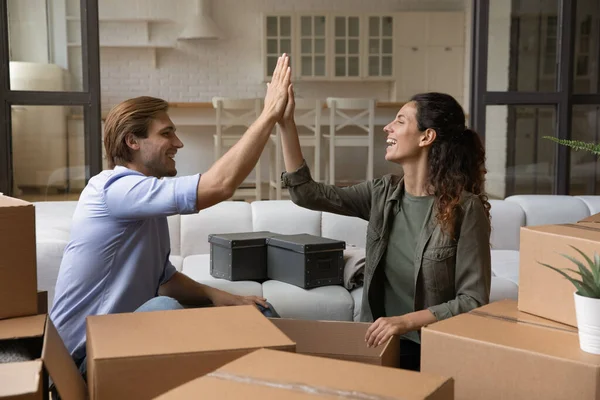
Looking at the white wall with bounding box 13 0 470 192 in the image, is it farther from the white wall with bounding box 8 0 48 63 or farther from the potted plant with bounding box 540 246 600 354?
the potted plant with bounding box 540 246 600 354

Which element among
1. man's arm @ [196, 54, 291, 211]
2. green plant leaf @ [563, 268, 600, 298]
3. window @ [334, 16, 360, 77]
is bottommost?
green plant leaf @ [563, 268, 600, 298]

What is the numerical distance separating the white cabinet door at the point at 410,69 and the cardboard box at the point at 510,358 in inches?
281

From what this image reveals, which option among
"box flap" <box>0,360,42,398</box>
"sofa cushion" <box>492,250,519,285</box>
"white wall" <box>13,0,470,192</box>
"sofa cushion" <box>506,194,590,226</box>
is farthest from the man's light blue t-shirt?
"white wall" <box>13,0,470,192</box>

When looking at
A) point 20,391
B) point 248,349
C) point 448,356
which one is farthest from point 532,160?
point 20,391

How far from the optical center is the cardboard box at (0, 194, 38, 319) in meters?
1.33

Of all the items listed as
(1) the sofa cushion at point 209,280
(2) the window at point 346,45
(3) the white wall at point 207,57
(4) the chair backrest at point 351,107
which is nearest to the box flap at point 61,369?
(1) the sofa cushion at point 209,280

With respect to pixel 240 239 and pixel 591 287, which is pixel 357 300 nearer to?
pixel 240 239

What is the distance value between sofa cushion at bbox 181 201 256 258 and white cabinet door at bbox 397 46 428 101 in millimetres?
5356

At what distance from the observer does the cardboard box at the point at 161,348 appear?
1.13m

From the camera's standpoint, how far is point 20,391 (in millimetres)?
989

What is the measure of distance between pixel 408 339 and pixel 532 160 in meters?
2.81

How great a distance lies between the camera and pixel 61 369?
1165mm

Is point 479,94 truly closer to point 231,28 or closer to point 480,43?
point 480,43

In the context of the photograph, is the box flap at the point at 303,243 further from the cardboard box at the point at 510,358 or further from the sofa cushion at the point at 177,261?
the cardboard box at the point at 510,358
